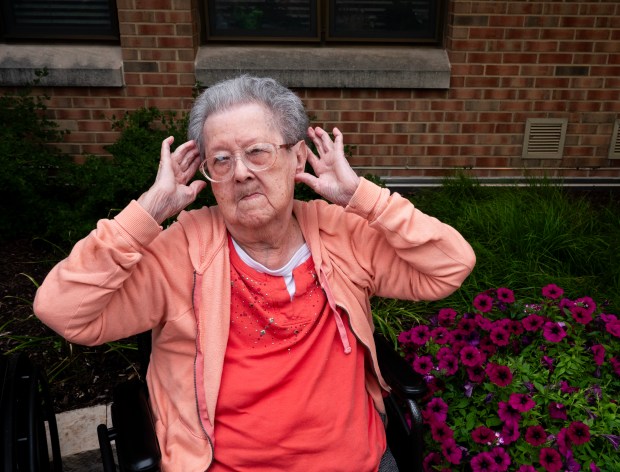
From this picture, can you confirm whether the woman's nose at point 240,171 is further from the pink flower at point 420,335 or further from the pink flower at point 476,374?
the pink flower at point 476,374

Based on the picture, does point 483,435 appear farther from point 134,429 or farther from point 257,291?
point 134,429

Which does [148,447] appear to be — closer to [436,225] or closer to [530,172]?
[436,225]

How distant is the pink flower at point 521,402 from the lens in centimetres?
214

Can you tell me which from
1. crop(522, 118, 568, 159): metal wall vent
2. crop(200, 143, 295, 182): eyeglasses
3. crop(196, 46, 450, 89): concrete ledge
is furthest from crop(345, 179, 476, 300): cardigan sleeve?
crop(522, 118, 568, 159): metal wall vent

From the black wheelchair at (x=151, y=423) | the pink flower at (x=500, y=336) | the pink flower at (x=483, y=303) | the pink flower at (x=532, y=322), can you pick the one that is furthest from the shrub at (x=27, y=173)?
the pink flower at (x=532, y=322)

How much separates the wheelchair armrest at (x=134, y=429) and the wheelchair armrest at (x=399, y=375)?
→ 2.36ft

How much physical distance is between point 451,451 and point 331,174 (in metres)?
1.05

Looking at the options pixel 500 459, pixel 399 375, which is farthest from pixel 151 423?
pixel 500 459

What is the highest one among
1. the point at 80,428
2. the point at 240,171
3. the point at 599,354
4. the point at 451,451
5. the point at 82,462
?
the point at 240,171

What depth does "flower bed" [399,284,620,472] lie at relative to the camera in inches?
83.6

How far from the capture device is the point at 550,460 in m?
2.00

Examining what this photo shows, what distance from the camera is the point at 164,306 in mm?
1765

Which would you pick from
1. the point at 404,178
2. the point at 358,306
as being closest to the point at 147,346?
the point at 358,306

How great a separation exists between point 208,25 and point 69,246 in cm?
194
